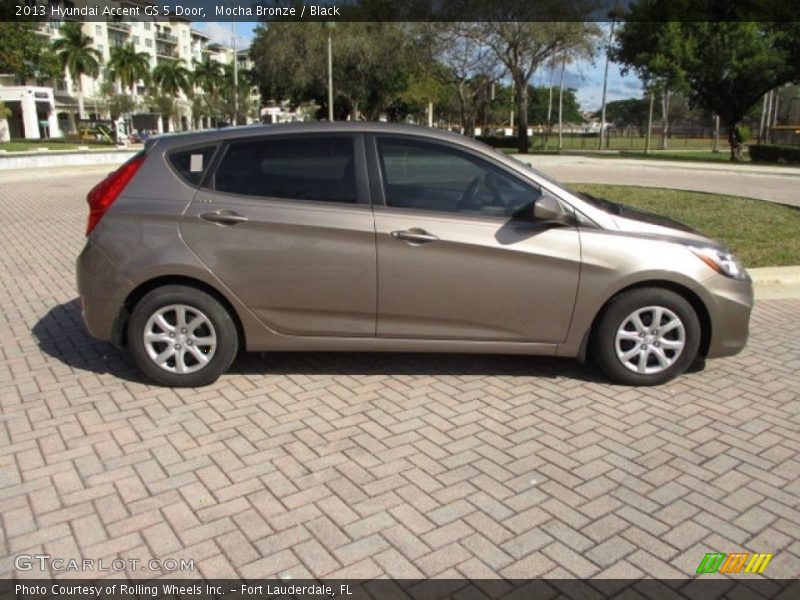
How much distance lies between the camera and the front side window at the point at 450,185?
434 centimetres

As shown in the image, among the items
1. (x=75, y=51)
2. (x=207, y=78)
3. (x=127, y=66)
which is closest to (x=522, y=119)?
(x=127, y=66)

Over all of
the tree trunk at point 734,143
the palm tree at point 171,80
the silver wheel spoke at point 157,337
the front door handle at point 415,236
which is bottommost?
the silver wheel spoke at point 157,337

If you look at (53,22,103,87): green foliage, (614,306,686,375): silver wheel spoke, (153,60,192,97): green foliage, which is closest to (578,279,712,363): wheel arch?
(614,306,686,375): silver wheel spoke

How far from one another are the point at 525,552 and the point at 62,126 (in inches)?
3603

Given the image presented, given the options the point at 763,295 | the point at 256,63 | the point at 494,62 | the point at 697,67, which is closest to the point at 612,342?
the point at 763,295

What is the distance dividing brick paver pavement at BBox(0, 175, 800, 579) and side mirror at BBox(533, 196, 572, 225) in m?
1.15

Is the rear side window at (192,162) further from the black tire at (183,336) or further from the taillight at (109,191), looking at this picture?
the black tire at (183,336)

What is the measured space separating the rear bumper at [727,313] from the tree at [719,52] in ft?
98.9

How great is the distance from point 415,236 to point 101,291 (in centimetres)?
209

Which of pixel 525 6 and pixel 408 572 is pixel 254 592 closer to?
pixel 408 572

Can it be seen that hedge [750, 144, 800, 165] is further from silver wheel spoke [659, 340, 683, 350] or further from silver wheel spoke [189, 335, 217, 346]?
silver wheel spoke [189, 335, 217, 346]

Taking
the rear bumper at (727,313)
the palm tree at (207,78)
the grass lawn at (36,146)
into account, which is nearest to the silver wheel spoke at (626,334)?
the rear bumper at (727,313)

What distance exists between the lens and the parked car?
4.25 m

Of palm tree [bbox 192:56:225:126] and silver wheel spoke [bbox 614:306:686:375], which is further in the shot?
palm tree [bbox 192:56:225:126]
